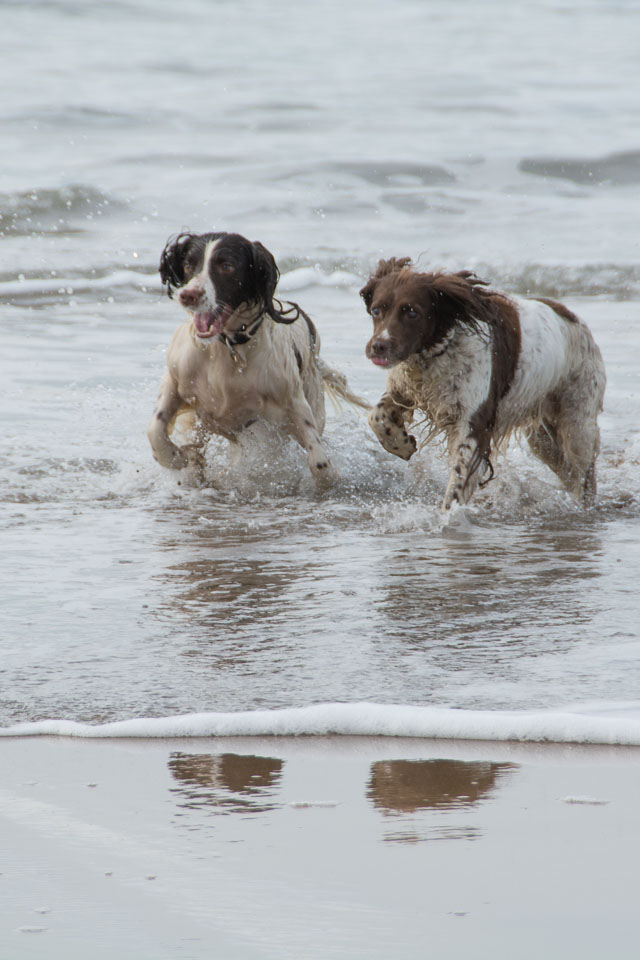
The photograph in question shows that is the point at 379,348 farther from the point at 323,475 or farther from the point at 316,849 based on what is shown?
the point at 316,849

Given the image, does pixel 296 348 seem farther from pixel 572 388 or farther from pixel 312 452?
pixel 572 388

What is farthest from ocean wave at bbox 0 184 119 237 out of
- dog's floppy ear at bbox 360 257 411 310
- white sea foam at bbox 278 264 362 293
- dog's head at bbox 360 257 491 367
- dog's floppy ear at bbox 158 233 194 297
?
dog's head at bbox 360 257 491 367

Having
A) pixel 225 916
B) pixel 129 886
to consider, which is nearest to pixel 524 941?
pixel 225 916

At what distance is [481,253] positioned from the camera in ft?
48.5

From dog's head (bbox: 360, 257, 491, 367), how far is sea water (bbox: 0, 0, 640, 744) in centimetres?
26

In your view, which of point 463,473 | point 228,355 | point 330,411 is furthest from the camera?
point 330,411

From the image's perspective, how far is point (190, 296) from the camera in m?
5.49

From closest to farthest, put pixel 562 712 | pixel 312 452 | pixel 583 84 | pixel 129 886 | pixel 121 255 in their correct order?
pixel 129 886, pixel 562 712, pixel 312 452, pixel 121 255, pixel 583 84

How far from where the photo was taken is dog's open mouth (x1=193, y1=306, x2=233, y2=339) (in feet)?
18.3

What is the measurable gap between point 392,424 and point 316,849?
12.2 ft

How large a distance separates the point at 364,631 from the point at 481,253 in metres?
11.6

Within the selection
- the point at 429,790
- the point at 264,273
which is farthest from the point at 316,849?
the point at 264,273

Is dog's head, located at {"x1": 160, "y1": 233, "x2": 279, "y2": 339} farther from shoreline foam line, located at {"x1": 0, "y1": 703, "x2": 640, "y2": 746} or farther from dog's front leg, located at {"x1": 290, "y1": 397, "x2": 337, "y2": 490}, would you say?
shoreline foam line, located at {"x1": 0, "y1": 703, "x2": 640, "y2": 746}

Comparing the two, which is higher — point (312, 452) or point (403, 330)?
point (403, 330)
